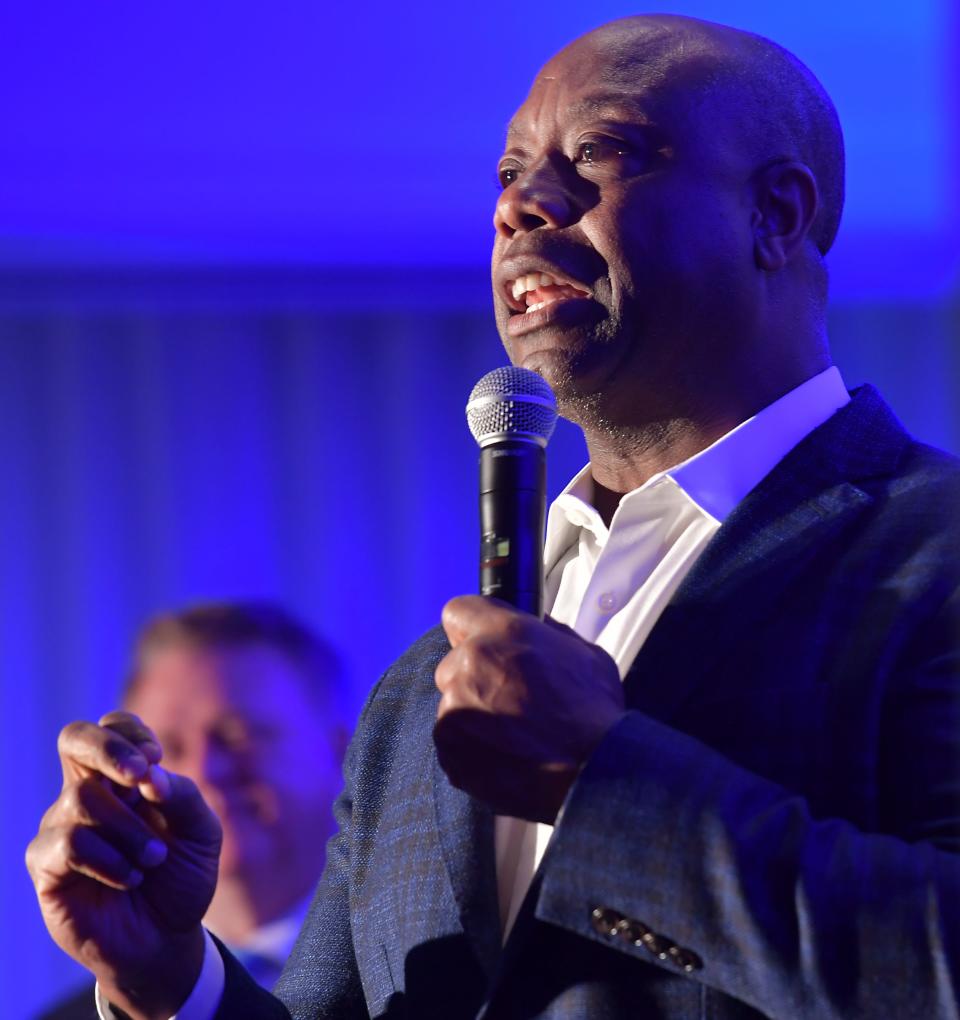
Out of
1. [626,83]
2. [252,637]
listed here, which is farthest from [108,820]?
[252,637]

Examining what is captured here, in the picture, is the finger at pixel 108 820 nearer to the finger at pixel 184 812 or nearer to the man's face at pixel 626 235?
the finger at pixel 184 812

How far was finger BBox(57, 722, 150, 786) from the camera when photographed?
1.34m

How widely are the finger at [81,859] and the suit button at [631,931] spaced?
22.5 inches

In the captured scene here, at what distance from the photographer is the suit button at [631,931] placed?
42.2 inches

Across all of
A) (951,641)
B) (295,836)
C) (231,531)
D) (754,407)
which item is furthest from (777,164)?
(231,531)

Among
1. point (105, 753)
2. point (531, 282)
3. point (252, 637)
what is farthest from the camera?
point (252, 637)

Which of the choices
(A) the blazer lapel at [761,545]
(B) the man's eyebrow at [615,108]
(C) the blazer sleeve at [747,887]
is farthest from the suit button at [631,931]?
(B) the man's eyebrow at [615,108]

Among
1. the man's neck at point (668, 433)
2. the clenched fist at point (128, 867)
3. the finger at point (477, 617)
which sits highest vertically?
the man's neck at point (668, 433)

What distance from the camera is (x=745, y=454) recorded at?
155 centimetres

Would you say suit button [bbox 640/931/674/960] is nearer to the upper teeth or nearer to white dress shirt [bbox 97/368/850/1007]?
white dress shirt [bbox 97/368/850/1007]

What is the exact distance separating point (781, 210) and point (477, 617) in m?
0.85

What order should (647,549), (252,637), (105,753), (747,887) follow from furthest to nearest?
(252,637), (647,549), (105,753), (747,887)

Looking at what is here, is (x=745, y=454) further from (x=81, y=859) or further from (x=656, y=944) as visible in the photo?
(x=81, y=859)

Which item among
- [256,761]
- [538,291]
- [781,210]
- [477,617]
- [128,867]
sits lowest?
[256,761]
